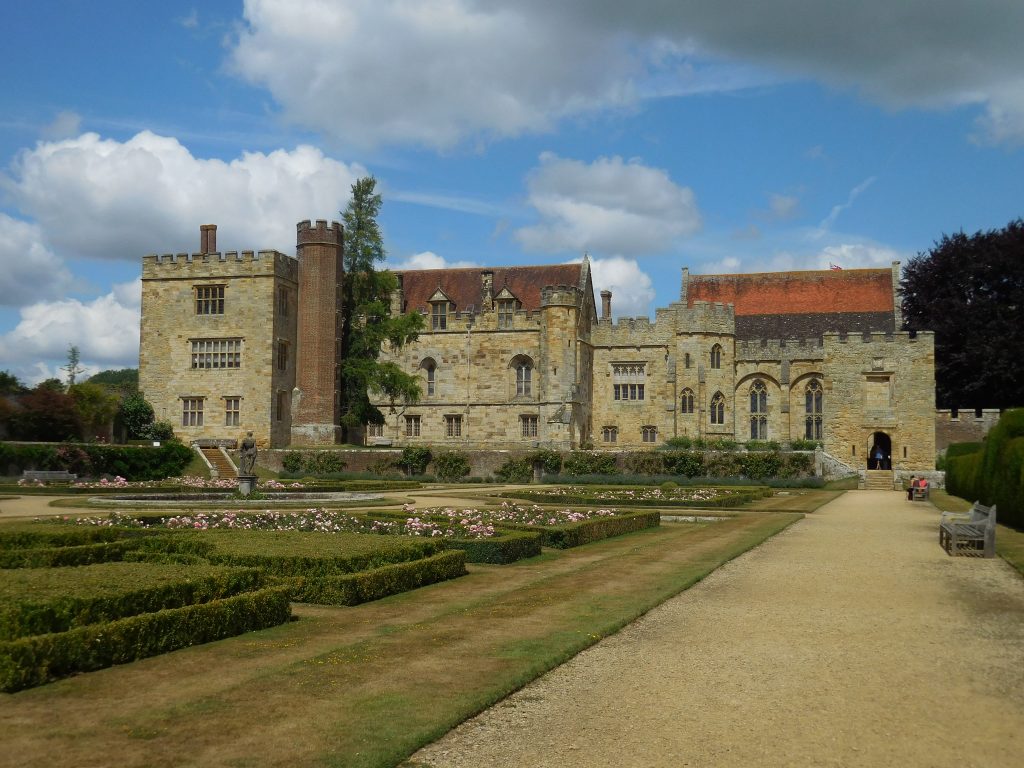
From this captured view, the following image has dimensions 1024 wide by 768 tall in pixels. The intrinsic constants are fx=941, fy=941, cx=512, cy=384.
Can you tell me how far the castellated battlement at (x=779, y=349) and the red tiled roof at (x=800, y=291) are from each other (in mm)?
5216

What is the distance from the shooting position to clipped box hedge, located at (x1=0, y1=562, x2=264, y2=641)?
749 centimetres

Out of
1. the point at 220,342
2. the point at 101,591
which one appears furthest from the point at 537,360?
the point at 101,591

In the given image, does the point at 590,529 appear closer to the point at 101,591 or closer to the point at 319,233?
the point at 101,591

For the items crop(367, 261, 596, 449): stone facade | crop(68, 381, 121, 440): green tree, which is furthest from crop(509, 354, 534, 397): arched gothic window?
crop(68, 381, 121, 440): green tree

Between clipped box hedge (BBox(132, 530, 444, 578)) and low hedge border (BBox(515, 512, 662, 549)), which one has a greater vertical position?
clipped box hedge (BBox(132, 530, 444, 578))

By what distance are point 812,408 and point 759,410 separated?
2812mm

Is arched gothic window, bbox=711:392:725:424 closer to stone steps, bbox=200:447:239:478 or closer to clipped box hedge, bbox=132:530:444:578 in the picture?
stone steps, bbox=200:447:239:478

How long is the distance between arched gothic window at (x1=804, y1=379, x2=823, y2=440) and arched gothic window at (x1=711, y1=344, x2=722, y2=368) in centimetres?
495

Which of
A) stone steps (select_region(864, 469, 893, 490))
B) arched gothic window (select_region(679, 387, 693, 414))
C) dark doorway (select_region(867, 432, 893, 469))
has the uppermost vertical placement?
arched gothic window (select_region(679, 387, 693, 414))

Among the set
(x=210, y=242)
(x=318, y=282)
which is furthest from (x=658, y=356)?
(x=210, y=242)

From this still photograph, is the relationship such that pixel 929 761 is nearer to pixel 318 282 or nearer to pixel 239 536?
pixel 239 536

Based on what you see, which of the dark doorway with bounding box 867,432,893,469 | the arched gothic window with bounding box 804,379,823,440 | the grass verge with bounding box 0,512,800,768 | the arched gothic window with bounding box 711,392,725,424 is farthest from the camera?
the arched gothic window with bounding box 711,392,725,424

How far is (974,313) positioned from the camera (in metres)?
51.5

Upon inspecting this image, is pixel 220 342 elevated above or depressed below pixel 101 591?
above
